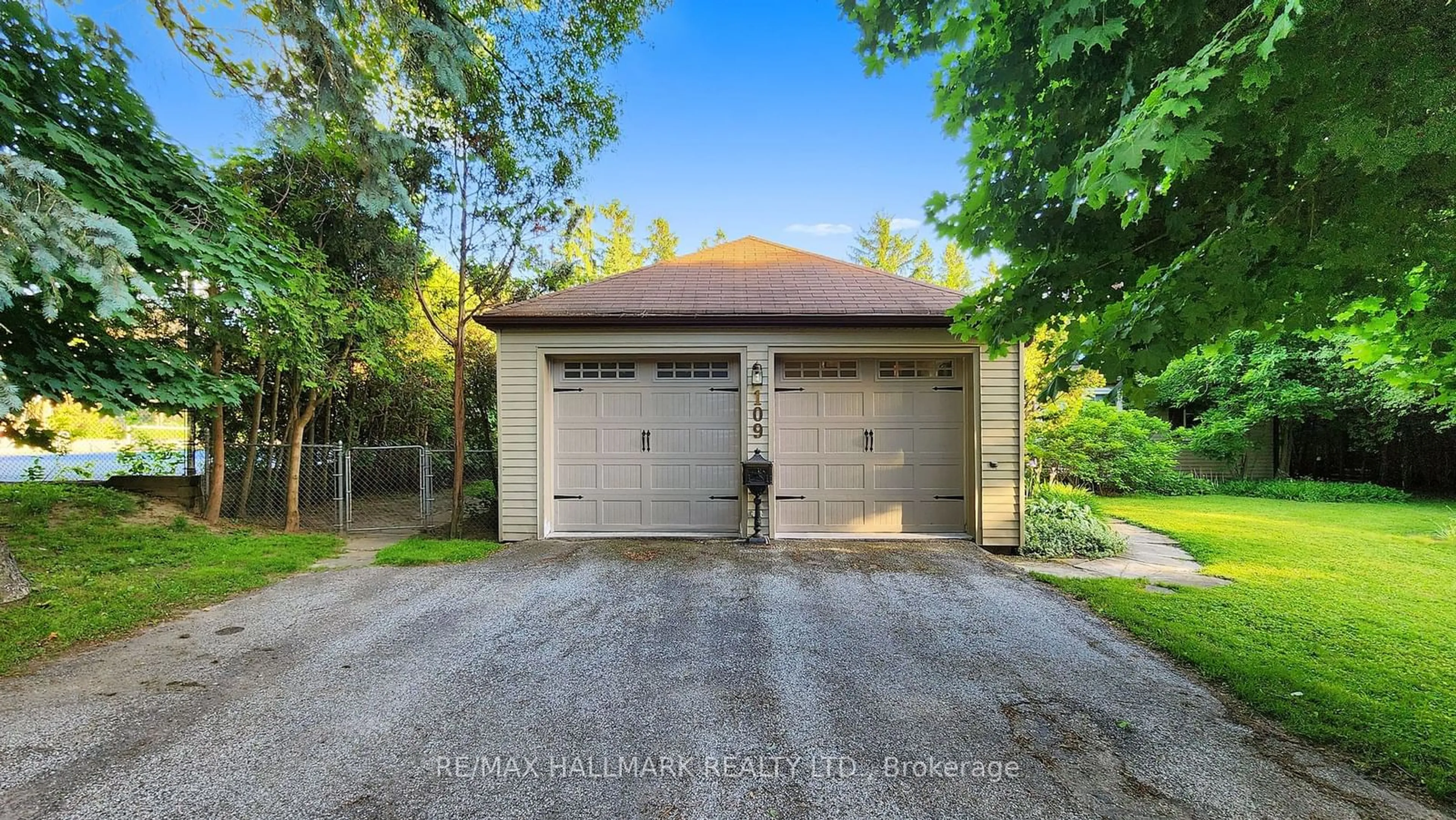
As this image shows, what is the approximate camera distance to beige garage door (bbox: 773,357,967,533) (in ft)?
20.2

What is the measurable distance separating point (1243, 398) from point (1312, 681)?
12.0 meters

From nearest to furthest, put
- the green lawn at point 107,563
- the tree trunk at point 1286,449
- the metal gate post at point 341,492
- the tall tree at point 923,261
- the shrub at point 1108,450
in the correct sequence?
the green lawn at point 107,563, the metal gate post at point 341,492, the shrub at point 1108,450, the tree trunk at point 1286,449, the tall tree at point 923,261

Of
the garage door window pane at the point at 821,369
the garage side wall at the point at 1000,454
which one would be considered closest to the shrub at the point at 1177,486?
the garage side wall at the point at 1000,454

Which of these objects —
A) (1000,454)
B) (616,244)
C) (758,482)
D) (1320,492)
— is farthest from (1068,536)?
(616,244)

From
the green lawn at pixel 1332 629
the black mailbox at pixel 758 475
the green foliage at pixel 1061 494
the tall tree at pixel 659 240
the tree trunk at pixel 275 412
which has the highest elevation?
the tall tree at pixel 659 240

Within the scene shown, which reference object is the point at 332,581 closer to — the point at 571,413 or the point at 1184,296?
the point at 571,413

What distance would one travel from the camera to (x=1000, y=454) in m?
5.88

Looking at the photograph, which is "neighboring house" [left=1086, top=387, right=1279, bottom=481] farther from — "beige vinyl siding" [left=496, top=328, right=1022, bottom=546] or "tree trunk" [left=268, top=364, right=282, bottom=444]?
"tree trunk" [left=268, top=364, right=282, bottom=444]

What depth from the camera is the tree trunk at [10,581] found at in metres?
3.72

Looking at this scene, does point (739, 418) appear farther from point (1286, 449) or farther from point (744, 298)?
point (1286, 449)

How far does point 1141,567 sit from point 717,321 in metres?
5.04

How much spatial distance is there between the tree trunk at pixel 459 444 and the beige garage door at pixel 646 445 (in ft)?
4.49

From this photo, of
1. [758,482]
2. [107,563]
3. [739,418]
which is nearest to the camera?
[107,563]

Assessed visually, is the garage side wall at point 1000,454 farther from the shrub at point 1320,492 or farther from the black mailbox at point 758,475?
the shrub at point 1320,492
